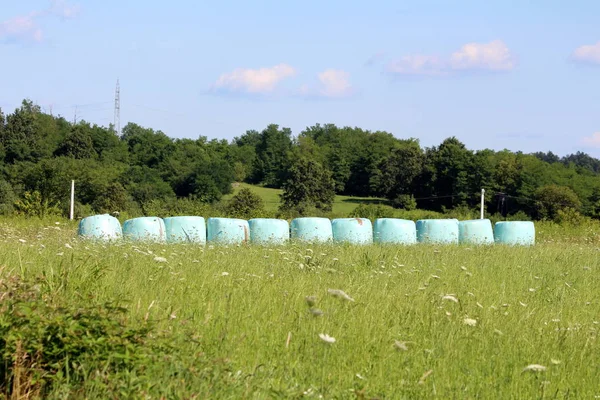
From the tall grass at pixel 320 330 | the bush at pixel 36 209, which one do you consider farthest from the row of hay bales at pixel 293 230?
the bush at pixel 36 209

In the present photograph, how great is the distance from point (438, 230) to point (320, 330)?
47.6 feet

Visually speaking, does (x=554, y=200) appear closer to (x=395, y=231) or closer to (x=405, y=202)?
(x=405, y=202)

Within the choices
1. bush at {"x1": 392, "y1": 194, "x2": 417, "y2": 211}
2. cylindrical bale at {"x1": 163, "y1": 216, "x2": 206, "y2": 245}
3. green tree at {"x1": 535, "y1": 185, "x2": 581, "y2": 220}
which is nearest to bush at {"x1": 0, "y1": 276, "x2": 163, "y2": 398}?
cylindrical bale at {"x1": 163, "y1": 216, "x2": 206, "y2": 245}

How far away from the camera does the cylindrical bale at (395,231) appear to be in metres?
19.3

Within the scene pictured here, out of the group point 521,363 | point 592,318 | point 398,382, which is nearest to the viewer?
point 398,382

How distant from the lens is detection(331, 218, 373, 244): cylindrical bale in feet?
61.5

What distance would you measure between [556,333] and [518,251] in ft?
28.2

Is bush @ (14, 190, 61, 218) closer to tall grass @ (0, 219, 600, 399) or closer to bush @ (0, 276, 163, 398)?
tall grass @ (0, 219, 600, 399)

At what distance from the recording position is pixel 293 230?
1861 centimetres

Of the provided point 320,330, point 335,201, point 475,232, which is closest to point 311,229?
Answer: point 475,232

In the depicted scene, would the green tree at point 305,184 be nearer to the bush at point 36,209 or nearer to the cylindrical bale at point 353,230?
the bush at point 36,209

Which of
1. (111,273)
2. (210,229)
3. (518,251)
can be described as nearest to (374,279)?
(111,273)

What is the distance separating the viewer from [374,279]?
907 cm

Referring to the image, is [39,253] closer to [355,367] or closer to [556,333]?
[355,367]
